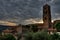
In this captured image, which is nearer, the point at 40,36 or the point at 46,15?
the point at 40,36

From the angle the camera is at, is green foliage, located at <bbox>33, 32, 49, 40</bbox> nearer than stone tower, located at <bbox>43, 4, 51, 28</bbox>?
Yes

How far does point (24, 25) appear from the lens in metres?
47.3

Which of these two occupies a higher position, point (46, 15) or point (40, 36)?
point (46, 15)

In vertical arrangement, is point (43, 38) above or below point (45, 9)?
below

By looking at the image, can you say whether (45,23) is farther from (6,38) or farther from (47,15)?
(6,38)

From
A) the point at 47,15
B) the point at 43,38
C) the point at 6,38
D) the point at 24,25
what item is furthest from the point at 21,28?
the point at 43,38

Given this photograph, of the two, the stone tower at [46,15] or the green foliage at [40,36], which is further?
the stone tower at [46,15]

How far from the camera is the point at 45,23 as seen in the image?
50906 mm

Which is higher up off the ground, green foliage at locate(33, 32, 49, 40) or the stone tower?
the stone tower

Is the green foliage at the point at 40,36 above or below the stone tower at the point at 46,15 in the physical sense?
below

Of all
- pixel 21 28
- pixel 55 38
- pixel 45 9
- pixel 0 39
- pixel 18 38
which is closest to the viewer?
pixel 55 38

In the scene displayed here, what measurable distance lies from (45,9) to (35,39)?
2453 cm

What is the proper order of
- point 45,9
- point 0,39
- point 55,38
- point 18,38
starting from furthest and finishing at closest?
1. point 45,9
2. point 18,38
3. point 0,39
4. point 55,38

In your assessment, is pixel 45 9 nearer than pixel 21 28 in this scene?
No
